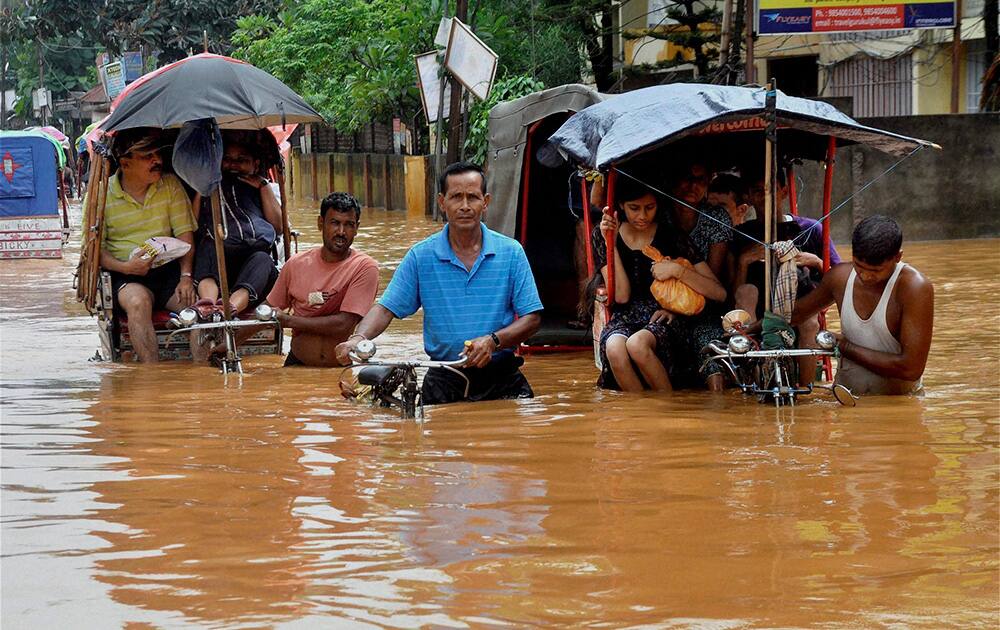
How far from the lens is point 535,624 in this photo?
3.96 meters

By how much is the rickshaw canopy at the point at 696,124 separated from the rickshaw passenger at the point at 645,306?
1.32 feet

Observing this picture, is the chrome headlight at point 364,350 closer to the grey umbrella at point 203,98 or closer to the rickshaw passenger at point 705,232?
the rickshaw passenger at point 705,232

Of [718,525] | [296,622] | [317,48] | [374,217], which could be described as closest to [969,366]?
[718,525]

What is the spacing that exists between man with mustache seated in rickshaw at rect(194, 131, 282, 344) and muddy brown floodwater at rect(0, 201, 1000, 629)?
6.20 feet

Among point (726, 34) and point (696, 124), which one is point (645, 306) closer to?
point (696, 124)

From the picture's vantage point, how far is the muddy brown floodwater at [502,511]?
Answer: 416cm

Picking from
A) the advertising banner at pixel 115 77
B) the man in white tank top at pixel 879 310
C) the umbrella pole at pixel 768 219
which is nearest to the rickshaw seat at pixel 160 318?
the umbrella pole at pixel 768 219

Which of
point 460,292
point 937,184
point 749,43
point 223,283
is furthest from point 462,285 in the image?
point 937,184

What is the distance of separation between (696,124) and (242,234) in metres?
4.11

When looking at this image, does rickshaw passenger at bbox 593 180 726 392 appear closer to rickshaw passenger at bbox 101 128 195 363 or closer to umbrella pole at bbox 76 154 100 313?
rickshaw passenger at bbox 101 128 195 363

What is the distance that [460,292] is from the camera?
755 centimetres

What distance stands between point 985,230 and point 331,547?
1577cm

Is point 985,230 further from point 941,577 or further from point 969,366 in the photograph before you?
point 941,577

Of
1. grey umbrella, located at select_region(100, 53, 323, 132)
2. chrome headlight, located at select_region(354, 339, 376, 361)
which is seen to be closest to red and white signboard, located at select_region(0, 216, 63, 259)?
grey umbrella, located at select_region(100, 53, 323, 132)
